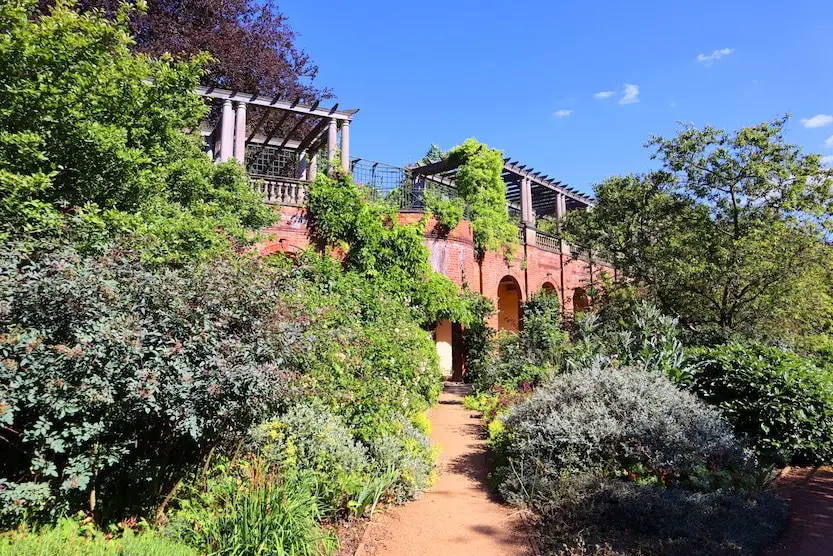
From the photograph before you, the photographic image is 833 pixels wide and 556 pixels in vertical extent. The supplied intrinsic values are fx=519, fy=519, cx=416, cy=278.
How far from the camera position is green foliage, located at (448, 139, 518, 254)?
1544 cm

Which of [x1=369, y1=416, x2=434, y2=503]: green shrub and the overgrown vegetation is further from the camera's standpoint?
[x1=369, y1=416, x2=434, y2=503]: green shrub

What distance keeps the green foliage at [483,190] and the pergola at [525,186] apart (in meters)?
0.75

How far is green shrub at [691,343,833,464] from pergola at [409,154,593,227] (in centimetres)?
876

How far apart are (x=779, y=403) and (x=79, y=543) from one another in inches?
310

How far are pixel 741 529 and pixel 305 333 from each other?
415cm

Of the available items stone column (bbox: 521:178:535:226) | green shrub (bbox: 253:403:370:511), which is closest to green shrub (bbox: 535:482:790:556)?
green shrub (bbox: 253:403:370:511)

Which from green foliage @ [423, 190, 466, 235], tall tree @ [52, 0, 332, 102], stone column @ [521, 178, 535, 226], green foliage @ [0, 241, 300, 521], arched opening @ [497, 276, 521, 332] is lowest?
green foliage @ [0, 241, 300, 521]

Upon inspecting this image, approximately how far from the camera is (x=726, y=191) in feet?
34.1

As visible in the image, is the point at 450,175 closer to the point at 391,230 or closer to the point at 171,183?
the point at 391,230

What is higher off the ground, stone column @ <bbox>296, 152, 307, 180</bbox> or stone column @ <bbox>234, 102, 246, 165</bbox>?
stone column @ <bbox>296, 152, 307, 180</bbox>

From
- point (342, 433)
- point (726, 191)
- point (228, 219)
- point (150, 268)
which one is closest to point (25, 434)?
point (150, 268)

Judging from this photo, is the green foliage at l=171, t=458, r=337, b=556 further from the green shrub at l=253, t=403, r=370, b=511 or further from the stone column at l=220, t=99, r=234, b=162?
the stone column at l=220, t=99, r=234, b=162

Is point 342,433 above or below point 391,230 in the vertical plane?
below

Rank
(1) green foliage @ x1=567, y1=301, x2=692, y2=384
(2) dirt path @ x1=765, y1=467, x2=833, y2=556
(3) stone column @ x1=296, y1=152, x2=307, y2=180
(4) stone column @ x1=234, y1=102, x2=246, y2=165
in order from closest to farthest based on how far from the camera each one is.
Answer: (2) dirt path @ x1=765, y1=467, x2=833, y2=556, (1) green foliage @ x1=567, y1=301, x2=692, y2=384, (4) stone column @ x1=234, y1=102, x2=246, y2=165, (3) stone column @ x1=296, y1=152, x2=307, y2=180
